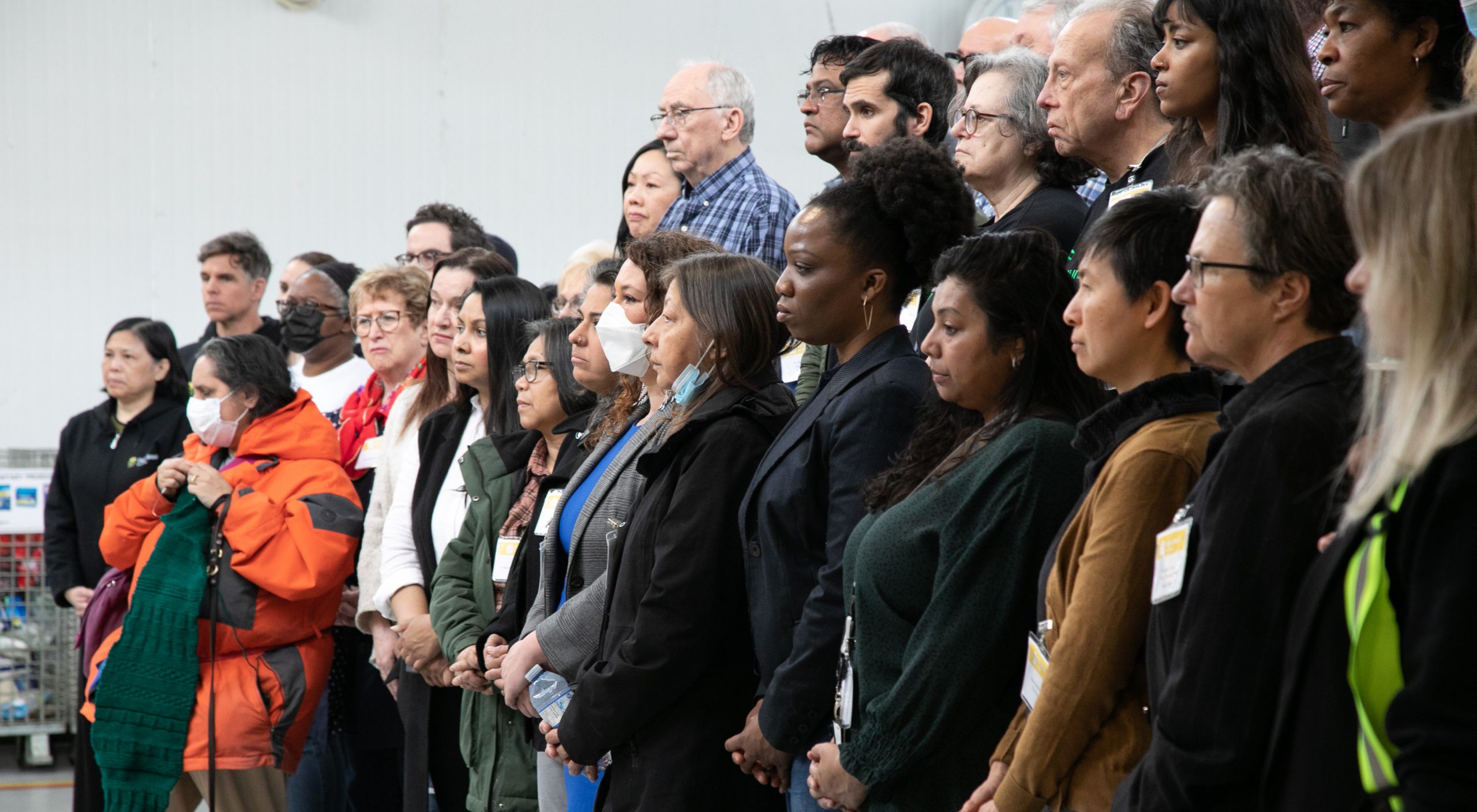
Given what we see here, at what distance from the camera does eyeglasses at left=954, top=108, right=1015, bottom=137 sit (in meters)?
2.86

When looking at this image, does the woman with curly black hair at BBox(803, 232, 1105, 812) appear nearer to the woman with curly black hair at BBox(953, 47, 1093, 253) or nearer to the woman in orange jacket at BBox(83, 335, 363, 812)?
the woman with curly black hair at BBox(953, 47, 1093, 253)

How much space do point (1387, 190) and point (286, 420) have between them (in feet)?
11.1

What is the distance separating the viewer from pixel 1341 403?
4.73 feet

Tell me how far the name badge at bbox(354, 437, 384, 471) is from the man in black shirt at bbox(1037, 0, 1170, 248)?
2405 millimetres

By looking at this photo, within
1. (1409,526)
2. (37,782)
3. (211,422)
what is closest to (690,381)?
(1409,526)

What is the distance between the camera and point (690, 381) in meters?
2.65

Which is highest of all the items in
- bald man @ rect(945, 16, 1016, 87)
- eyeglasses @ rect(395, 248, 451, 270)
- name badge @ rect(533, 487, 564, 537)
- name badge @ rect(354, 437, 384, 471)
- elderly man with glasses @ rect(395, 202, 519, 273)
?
bald man @ rect(945, 16, 1016, 87)

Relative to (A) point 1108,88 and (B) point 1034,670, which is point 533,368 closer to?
(A) point 1108,88

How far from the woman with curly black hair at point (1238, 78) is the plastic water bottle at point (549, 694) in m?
1.48

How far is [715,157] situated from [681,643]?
222cm

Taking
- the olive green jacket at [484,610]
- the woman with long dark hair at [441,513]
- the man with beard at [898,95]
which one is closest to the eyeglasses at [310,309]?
the woman with long dark hair at [441,513]

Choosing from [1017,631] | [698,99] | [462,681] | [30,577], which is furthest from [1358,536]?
[30,577]

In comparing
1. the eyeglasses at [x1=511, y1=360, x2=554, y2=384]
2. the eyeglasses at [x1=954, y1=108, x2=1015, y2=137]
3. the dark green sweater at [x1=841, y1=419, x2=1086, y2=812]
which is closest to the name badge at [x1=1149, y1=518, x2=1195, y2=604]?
the dark green sweater at [x1=841, y1=419, x2=1086, y2=812]

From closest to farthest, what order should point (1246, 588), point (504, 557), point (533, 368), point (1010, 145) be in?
point (1246, 588), point (1010, 145), point (504, 557), point (533, 368)
